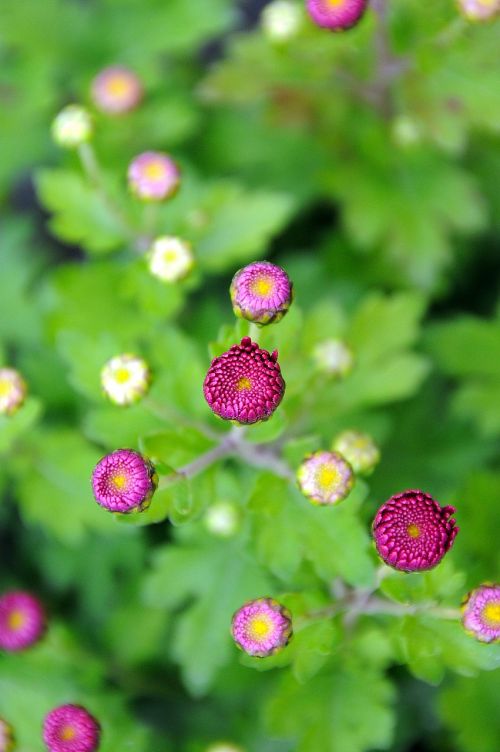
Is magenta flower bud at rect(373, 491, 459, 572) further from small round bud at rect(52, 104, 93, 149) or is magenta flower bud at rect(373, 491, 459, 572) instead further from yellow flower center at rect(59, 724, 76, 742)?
small round bud at rect(52, 104, 93, 149)

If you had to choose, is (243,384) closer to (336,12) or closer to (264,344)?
(264,344)

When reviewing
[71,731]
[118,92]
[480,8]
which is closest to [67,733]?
[71,731]

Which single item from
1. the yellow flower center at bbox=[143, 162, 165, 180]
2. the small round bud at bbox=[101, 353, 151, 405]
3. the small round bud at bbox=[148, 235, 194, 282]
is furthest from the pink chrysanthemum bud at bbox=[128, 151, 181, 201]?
the small round bud at bbox=[101, 353, 151, 405]

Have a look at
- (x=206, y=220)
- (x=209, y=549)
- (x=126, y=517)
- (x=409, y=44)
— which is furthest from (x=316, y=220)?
(x=126, y=517)

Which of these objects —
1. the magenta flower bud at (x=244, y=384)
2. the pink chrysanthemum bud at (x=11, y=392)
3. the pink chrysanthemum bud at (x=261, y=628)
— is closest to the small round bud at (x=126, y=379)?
the pink chrysanthemum bud at (x=11, y=392)

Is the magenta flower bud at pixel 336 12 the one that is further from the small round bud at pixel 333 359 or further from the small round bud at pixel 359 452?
the small round bud at pixel 359 452
